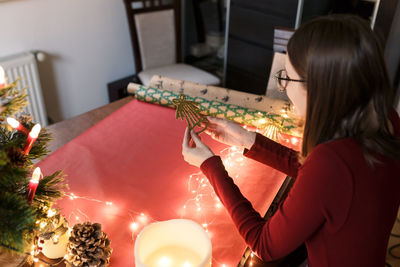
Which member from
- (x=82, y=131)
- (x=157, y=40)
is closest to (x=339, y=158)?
(x=82, y=131)

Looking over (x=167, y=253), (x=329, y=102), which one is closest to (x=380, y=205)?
(x=329, y=102)

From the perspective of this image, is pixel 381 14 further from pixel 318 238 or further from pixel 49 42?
pixel 49 42

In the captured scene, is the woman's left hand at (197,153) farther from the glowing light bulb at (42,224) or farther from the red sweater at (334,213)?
the glowing light bulb at (42,224)

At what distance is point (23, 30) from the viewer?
7.46ft

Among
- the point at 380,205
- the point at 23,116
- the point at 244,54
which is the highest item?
the point at 23,116

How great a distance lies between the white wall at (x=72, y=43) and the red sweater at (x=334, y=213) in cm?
205

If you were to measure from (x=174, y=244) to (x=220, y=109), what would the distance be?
2.29ft

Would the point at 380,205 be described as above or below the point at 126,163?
above

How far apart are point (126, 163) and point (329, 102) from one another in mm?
677

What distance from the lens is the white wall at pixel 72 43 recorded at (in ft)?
7.41

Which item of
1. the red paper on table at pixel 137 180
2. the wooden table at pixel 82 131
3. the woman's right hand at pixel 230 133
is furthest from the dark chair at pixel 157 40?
the woman's right hand at pixel 230 133

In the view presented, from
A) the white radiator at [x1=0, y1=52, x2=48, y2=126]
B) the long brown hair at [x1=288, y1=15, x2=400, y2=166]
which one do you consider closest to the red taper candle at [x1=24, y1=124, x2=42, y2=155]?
the long brown hair at [x1=288, y1=15, x2=400, y2=166]

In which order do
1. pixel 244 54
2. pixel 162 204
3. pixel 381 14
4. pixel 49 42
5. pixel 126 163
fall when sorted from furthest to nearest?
pixel 244 54
pixel 49 42
pixel 381 14
pixel 126 163
pixel 162 204

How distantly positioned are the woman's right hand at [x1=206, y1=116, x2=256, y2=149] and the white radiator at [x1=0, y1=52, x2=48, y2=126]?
1.48 m
